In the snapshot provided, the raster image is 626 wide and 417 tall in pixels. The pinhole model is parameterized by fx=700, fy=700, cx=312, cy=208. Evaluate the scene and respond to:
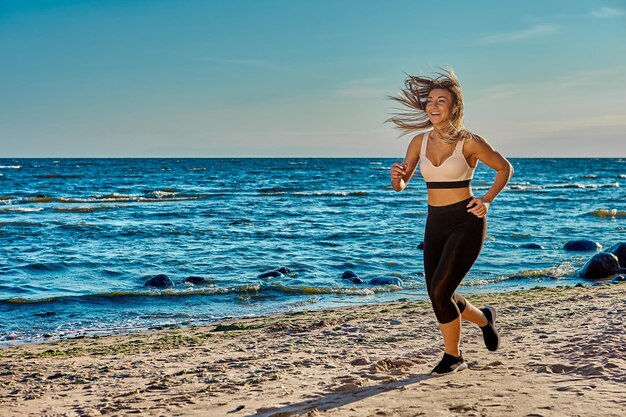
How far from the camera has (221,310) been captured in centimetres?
1115

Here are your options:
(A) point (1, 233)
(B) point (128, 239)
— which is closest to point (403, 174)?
(B) point (128, 239)

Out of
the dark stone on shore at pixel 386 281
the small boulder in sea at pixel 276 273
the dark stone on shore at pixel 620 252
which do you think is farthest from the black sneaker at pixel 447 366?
the dark stone on shore at pixel 620 252

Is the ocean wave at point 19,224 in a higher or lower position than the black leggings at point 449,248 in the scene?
lower

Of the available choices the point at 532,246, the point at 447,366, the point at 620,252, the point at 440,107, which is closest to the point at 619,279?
the point at 620,252

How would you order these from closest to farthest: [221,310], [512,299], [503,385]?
1. [503,385]
2. [512,299]
3. [221,310]

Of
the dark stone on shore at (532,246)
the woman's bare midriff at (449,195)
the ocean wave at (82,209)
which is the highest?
the woman's bare midriff at (449,195)

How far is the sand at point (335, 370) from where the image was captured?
4754 millimetres

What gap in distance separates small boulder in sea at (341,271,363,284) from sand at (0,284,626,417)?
4.14 metres

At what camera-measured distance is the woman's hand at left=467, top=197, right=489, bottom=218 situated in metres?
5.07

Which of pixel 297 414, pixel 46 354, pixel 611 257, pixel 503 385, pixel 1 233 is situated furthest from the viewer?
pixel 1 233

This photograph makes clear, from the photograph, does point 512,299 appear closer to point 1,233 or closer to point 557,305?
Result: point 557,305

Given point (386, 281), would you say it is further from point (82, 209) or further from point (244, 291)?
point (82, 209)

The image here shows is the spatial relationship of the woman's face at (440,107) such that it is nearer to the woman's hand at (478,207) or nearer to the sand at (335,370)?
the woman's hand at (478,207)

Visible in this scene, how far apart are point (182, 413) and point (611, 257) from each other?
11.9 m
